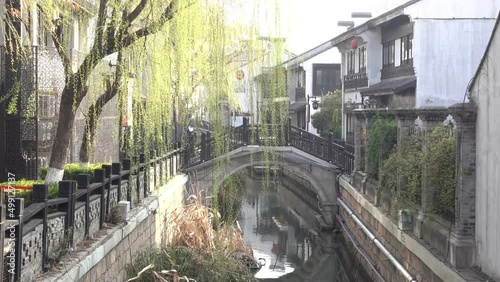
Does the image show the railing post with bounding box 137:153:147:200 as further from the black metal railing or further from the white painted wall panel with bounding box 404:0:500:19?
the white painted wall panel with bounding box 404:0:500:19

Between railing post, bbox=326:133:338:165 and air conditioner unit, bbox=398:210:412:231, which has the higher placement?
railing post, bbox=326:133:338:165

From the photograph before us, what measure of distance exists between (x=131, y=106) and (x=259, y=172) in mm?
28392

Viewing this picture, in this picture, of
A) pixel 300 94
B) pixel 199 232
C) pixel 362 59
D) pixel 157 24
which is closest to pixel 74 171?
pixel 199 232

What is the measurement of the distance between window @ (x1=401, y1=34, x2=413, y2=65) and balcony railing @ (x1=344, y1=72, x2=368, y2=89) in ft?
13.0

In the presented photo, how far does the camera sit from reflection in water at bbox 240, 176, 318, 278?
19.1 meters

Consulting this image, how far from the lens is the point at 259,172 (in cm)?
4062

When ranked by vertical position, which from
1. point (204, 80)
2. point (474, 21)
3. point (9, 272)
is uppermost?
point (474, 21)

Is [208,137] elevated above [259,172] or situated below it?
above

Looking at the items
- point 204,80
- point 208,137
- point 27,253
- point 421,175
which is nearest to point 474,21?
point 208,137

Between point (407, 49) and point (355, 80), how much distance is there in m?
6.55

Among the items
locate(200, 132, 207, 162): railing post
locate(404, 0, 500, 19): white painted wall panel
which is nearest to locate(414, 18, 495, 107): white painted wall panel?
locate(404, 0, 500, 19): white painted wall panel

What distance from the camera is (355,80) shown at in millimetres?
33625

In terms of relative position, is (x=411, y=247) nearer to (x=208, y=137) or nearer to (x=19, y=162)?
(x=19, y=162)

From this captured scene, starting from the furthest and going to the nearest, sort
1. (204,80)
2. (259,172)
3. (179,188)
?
(259,172) → (179,188) → (204,80)
